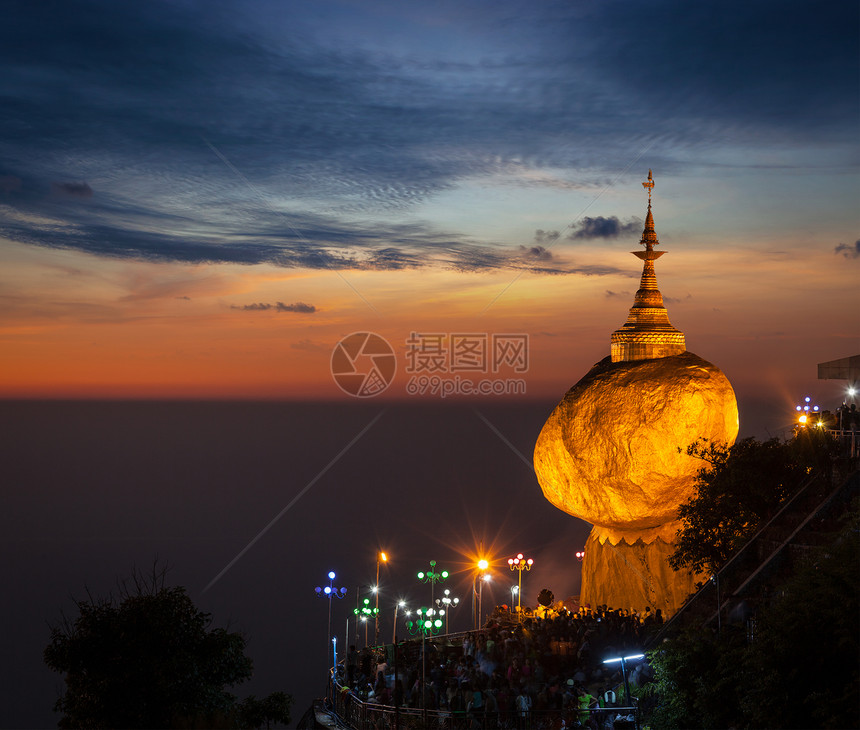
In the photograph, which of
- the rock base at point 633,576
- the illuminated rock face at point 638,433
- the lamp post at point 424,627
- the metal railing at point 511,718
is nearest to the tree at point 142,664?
the metal railing at point 511,718

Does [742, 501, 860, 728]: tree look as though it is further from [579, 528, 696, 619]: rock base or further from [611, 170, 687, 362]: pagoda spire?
[611, 170, 687, 362]: pagoda spire

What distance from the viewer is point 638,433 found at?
25562 mm

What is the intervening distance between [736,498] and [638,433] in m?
3.78

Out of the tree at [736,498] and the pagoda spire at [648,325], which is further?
the pagoda spire at [648,325]

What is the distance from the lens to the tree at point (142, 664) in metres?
14.7

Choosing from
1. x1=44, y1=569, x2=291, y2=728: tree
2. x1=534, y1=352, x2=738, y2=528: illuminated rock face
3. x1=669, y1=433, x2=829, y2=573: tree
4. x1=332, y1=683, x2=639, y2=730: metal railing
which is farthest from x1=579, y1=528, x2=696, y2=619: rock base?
x1=44, y1=569, x2=291, y2=728: tree

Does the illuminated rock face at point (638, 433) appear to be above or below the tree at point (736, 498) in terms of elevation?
above

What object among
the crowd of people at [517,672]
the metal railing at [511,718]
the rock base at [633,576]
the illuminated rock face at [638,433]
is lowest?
the metal railing at [511,718]

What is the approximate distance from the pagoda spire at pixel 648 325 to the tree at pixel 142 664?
1564 cm

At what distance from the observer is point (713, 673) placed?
1524 cm

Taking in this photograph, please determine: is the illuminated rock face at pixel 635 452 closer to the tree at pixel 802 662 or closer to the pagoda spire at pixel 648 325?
the pagoda spire at pixel 648 325

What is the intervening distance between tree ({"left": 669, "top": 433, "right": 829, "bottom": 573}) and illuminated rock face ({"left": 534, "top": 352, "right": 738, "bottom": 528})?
2.31m

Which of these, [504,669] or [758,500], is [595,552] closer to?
[758,500]

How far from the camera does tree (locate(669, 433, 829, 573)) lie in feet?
71.9
